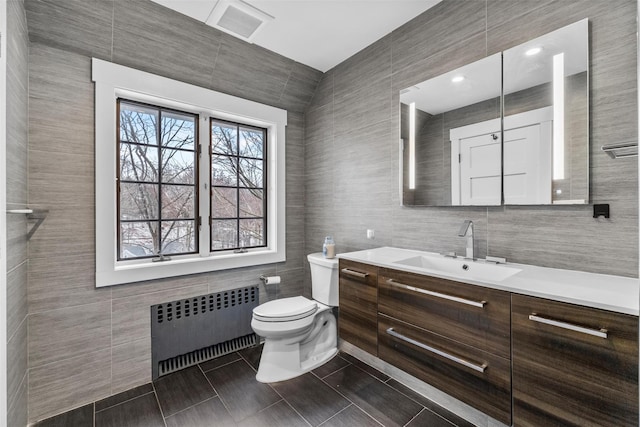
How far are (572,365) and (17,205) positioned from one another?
2.55 m

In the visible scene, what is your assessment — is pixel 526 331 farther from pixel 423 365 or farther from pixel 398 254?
pixel 398 254

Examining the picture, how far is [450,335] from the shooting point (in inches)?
55.9

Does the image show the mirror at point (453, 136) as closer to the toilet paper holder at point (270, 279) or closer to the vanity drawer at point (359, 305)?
the vanity drawer at point (359, 305)

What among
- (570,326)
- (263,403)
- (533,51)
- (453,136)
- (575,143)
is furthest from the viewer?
(453,136)

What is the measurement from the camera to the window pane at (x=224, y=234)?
254cm

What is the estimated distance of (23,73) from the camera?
1.56 m

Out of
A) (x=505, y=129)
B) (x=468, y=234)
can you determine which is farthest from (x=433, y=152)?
(x=468, y=234)

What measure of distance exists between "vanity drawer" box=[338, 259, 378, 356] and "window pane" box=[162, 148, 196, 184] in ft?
4.81

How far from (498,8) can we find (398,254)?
1592 mm

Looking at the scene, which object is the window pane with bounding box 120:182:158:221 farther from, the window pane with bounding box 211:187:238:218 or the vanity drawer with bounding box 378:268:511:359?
the vanity drawer with bounding box 378:268:511:359

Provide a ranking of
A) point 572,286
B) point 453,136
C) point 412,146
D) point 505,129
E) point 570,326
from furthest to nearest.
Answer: point 412,146 < point 453,136 < point 505,129 < point 572,286 < point 570,326

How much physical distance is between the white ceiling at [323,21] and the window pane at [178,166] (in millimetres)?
990

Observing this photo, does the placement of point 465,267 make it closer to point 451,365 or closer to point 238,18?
point 451,365

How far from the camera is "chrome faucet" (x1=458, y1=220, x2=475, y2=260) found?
1715 millimetres
